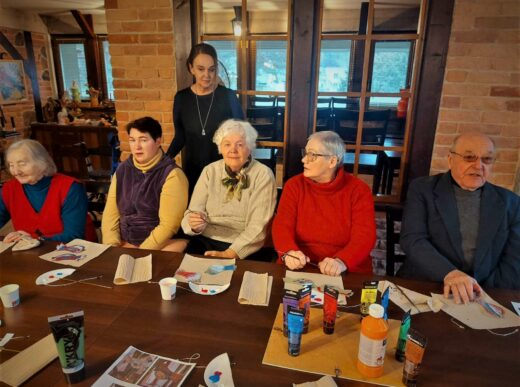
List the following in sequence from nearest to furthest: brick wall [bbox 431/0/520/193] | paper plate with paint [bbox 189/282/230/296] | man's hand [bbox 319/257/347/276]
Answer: paper plate with paint [bbox 189/282/230/296]
man's hand [bbox 319/257/347/276]
brick wall [bbox 431/0/520/193]

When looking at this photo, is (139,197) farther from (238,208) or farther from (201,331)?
(201,331)

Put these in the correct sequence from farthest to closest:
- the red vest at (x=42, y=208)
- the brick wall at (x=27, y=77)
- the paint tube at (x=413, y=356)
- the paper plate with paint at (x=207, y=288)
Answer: the brick wall at (x=27, y=77) → the red vest at (x=42, y=208) → the paper plate with paint at (x=207, y=288) → the paint tube at (x=413, y=356)

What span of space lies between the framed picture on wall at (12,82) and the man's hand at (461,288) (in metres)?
6.22

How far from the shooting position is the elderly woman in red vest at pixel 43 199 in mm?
1969

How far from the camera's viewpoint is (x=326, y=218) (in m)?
1.83

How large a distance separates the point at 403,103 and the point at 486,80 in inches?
19.5

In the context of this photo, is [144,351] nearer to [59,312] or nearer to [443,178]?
[59,312]

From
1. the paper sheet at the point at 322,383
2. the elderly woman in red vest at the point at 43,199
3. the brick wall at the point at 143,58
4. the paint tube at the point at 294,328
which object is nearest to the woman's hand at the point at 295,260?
the paint tube at the point at 294,328

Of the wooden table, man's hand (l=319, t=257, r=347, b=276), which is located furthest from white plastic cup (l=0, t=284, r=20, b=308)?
man's hand (l=319, t=257, r=347, b=276)

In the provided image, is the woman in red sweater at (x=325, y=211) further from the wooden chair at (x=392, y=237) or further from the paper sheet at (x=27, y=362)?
the paper sheet at (x=27, y=362)

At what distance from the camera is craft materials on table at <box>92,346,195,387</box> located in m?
0.96

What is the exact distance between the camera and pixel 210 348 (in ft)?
3.51

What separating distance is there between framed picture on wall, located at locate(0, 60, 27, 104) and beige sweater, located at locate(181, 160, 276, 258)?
4.98 m

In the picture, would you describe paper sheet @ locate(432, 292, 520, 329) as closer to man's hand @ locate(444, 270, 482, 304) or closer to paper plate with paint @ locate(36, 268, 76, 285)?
man's hand @ locate(444, 270, 482, 304)
